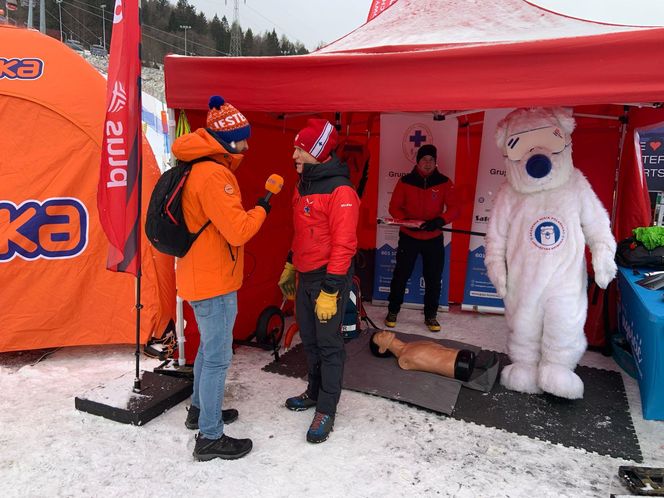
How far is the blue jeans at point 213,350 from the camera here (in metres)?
2.37

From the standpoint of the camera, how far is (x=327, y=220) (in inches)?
104

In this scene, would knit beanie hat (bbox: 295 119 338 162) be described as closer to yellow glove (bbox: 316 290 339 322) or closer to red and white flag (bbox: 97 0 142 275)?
yellow glove (bbox: 316 290 339 322)

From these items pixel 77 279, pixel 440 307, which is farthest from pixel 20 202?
pixel 440 307

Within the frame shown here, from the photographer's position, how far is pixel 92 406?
2.88 m

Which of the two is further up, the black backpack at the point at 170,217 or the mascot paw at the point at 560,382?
the black backpack at the point at 170,217

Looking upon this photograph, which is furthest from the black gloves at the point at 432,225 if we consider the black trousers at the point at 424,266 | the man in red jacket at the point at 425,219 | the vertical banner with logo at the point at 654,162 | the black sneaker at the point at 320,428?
the vertical banner with logo at the point at 654,162

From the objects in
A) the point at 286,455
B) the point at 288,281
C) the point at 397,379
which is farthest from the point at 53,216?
the point at 397,379

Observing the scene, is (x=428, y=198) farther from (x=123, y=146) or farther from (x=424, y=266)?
(x=123, y=146)

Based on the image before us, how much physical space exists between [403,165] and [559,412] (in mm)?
2827

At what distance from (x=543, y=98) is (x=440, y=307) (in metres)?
3.05

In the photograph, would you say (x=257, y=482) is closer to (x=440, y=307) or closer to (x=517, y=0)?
(x=440, y=307)

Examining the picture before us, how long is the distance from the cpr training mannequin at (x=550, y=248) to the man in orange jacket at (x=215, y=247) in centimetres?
177

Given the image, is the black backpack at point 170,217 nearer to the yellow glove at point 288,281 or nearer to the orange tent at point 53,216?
the yellow glove at point 288,281

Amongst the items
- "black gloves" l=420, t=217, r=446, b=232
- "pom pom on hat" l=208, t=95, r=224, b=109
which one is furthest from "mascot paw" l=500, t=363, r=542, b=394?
"pom pom on hat" l=208, t=95, r=224, b=109
